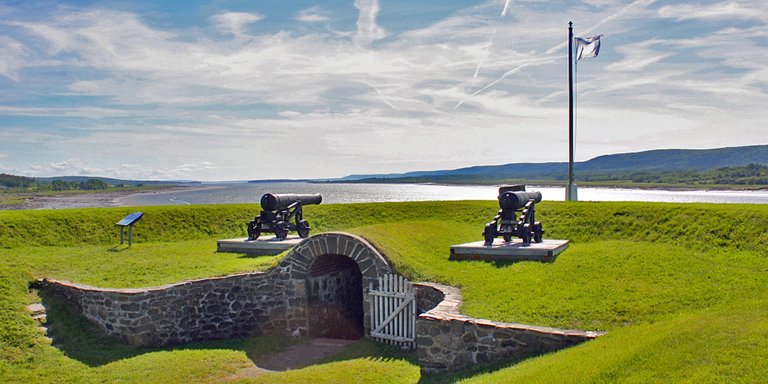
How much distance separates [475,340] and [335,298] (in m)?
7.49

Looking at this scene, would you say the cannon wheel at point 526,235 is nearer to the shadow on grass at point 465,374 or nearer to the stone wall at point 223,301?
the stone wall at point 223,301

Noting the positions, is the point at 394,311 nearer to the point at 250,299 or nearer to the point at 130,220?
the point at 250,299

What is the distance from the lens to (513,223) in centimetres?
1675

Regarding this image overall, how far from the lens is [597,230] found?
18781 millimetres

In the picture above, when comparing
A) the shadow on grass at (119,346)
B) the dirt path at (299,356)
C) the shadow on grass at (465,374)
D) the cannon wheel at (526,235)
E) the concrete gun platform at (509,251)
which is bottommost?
the dirt path at (299,356)

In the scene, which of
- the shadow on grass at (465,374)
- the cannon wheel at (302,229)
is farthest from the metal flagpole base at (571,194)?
the shadow on grass at (465,374)

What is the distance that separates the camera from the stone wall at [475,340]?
31.9ft

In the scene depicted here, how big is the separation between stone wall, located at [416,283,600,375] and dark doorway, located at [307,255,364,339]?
218 inches

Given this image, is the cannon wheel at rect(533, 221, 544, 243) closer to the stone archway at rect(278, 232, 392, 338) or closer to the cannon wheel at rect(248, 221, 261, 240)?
the stone archway at rect(278, 232, 392, 338)

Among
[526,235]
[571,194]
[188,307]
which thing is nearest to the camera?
[188,307]

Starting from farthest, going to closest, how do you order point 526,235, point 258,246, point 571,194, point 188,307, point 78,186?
1. point 78,186
2. point 571,194
3. point 258,246
4. point 526,235
5. point 188,307

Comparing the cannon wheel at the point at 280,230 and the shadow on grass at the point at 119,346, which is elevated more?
the cannon wheel at the point at 280,230

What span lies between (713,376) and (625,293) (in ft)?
16.2

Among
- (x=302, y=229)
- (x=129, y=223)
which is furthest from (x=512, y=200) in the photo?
(x=129, y=223)
